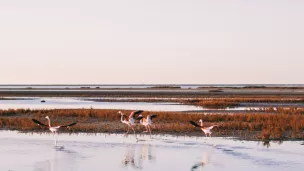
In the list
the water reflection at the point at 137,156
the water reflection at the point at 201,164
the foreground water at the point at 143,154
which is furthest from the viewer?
the water reflection at the point at 137,156

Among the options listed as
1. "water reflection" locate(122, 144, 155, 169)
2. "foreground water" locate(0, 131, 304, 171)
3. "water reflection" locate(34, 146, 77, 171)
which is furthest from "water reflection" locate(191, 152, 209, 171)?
"water reflection" locate(34, 146, 77, 171)

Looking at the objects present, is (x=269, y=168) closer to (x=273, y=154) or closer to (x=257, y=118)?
(x=273, y=154)

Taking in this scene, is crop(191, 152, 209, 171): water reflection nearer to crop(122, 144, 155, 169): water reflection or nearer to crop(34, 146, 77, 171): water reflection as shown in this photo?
crop(122, 144, 155, 169): water reflection

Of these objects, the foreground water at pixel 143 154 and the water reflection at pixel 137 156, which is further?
the water reflection at pixel 137 156

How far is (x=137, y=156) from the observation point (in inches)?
749

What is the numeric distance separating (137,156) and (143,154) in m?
0.48

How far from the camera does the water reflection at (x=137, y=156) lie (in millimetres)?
17194

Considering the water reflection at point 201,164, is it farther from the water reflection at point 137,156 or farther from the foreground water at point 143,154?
the water reflection at point 137,156

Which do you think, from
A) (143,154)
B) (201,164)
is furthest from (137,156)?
(201,164)

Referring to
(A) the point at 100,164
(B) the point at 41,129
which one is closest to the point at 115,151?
(A) the point at 100,164

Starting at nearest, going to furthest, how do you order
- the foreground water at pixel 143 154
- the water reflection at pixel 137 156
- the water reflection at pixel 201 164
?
the water reflection at pixel 201 164 < the foreground water at pixel 143 154 < the water reflection at pixel 137 156

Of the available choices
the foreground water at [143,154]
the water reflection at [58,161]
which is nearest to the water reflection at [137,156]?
the foreground water at [143,154]

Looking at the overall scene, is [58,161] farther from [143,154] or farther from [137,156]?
[143,154]

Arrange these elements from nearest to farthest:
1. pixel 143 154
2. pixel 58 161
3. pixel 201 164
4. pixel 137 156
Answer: pixel 201 164
pixel 58 161
pixel 137 156
pixel 143 154
